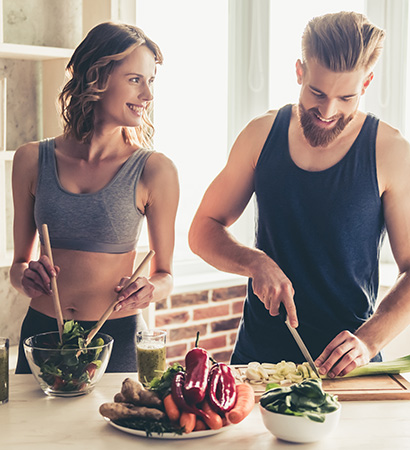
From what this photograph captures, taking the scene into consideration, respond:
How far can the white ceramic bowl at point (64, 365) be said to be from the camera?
165 cm

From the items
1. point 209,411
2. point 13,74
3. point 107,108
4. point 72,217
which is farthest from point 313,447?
point 13,74

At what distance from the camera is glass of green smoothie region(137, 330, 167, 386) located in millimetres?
1788

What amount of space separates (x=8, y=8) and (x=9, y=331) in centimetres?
151

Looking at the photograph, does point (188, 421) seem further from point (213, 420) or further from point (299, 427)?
point (299, 427)

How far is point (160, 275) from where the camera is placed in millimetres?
2307

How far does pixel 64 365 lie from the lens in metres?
1.67

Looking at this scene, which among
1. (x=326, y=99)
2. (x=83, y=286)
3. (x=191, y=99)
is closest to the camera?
(x=326, y=99)

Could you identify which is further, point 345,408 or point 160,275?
point 160,275

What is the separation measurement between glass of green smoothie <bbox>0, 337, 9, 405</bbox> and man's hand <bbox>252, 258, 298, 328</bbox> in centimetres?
70

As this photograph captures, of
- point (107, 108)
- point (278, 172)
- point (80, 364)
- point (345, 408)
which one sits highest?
point (107, 108)

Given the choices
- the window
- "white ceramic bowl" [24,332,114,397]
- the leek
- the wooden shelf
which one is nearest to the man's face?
the leek

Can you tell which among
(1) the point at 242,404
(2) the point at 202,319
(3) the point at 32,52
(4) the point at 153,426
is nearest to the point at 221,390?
(1) the point at 242,404

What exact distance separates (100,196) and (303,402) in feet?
3.51

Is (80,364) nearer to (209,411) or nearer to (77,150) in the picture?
(209,411)
